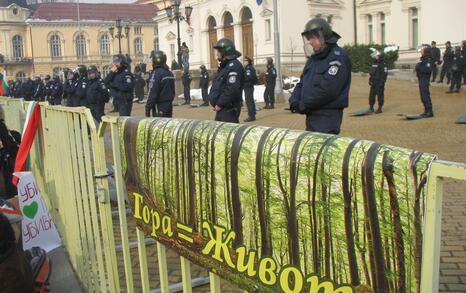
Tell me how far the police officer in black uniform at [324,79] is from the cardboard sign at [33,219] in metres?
2.73

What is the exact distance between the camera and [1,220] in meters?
2.80

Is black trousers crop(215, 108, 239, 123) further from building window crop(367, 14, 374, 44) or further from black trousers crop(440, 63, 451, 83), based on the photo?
building window crop(367, 14, 374, 44)

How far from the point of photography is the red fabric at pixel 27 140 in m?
5.06

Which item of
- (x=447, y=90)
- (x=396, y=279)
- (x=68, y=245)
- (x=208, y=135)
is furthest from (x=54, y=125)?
(x=447, y=90)

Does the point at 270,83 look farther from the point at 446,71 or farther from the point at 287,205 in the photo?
the point at 287,205

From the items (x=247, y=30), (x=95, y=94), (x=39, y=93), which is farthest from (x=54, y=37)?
(x=95, y=94)

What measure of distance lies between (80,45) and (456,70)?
80365mm

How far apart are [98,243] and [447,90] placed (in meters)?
20.7

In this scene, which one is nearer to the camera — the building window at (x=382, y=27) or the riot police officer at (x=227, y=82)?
the riot police officer at (x=227, y=82)

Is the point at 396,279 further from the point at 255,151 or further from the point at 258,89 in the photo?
the point at 258,89

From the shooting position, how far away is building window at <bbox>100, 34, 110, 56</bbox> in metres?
92.4

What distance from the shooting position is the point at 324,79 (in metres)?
5.19

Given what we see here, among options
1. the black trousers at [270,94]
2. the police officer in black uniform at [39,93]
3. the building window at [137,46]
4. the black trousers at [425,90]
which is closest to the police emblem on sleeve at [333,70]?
the black trousers at [425,90]

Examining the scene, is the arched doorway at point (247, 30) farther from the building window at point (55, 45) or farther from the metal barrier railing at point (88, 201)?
the building window at point (55, 45)
